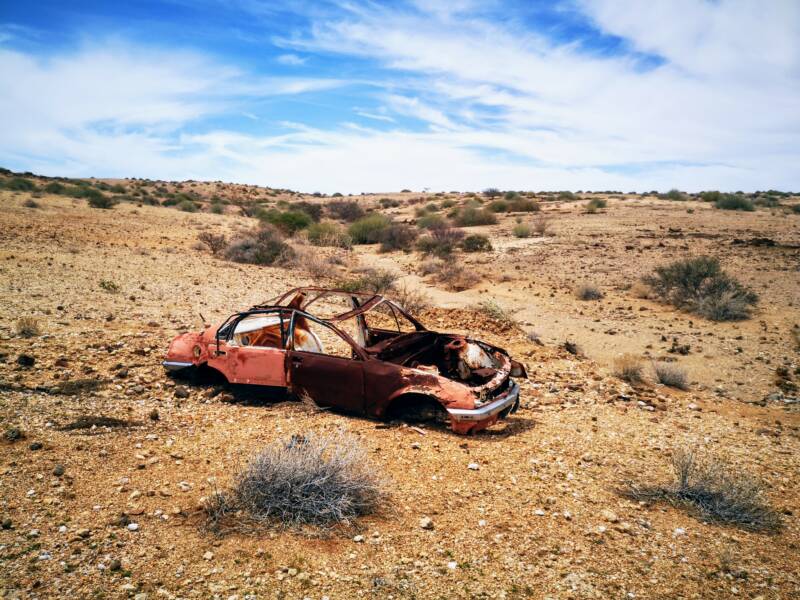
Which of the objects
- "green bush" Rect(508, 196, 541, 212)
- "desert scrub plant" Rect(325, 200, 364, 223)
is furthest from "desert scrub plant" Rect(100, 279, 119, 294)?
"green bush" Rect(508, 196, 541, 212)

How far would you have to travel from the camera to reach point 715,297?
42.5 ft

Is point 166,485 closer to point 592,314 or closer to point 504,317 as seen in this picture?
point 504,317

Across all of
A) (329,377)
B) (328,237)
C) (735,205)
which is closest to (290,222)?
(328,237)

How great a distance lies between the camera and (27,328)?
832 cm

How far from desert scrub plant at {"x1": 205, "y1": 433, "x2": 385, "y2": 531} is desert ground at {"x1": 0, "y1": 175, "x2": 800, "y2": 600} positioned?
14 centimetres

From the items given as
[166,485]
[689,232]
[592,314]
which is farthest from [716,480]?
[689,232]

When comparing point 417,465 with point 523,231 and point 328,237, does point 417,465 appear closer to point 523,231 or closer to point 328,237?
point 328,237

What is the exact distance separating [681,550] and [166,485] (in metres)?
4.38

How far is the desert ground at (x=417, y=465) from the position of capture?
3.66 m

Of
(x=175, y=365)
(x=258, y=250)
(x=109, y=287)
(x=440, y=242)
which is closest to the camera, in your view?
(x=175, y=365)

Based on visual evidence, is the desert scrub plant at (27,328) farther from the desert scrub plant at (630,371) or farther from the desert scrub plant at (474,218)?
the desert scrub plant at (474,218)

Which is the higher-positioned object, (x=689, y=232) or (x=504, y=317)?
(x=689, y=232)

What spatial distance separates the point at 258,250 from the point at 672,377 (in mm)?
15431

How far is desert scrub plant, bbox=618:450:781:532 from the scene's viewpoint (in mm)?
4500
